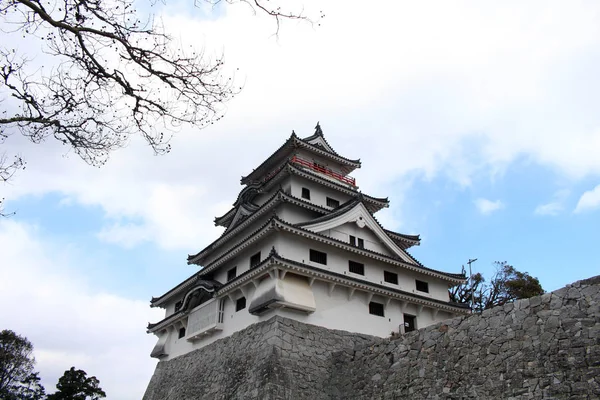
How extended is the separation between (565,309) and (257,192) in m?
18.2

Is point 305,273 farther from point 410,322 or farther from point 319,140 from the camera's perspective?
point 319,140

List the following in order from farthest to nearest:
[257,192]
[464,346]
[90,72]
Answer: [257,192] < [464,346] < [90,72]

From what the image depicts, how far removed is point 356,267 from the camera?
2081 cm

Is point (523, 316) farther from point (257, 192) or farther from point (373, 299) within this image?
point (257, 192)

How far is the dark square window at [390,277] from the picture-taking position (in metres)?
21.5

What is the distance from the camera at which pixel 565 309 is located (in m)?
10.3

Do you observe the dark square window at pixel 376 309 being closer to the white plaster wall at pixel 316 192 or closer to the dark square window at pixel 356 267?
the dark square window at pixel 356 267

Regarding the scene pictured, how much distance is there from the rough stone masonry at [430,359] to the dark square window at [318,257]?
3.11 m

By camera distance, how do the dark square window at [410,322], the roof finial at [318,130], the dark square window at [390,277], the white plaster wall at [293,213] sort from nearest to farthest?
the dark square window at [410,322] → the dark square window at [390,277] → the white plaster wall at [293,213] → the roof finial at [318,130]

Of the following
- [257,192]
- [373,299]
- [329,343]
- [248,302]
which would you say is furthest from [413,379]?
[257,192]

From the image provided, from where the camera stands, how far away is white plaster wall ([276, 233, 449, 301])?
19.2 meters

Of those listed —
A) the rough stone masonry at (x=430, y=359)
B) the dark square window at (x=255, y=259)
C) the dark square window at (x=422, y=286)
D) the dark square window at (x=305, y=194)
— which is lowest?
the rough stone masonry at (x=430, y=359)

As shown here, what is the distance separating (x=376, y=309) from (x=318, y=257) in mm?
3449

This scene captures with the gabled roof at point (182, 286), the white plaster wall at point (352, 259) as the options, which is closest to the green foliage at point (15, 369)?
the gabled roof at point (182, 286)
